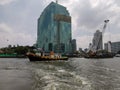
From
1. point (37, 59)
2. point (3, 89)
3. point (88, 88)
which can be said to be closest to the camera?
point (3, 89)

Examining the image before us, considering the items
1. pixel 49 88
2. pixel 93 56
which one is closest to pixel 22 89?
pixel 49 88

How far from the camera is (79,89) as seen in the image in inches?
691

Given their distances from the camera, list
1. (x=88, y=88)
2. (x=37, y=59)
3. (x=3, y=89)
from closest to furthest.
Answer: (x=3, y=89)
(x=88, y=88)
(x=37, y=59)

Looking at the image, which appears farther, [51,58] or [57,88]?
[51,58]

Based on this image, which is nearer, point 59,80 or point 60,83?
point 60,83

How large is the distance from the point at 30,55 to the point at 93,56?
8769cm

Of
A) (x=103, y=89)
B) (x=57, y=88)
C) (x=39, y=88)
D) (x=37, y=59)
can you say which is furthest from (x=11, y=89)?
(x=37, y=59)

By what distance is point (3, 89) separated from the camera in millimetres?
16828

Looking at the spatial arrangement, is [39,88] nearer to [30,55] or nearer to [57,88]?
[57,88]

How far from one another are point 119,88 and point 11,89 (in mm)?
9143

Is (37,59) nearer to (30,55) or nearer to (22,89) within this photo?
(30,55)

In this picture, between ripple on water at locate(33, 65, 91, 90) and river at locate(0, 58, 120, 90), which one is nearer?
ripple on water at locate(33, 65, 91, 90)

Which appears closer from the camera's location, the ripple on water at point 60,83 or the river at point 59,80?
the ripple on water at point 60,83

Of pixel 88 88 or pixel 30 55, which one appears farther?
pixel 30 55
